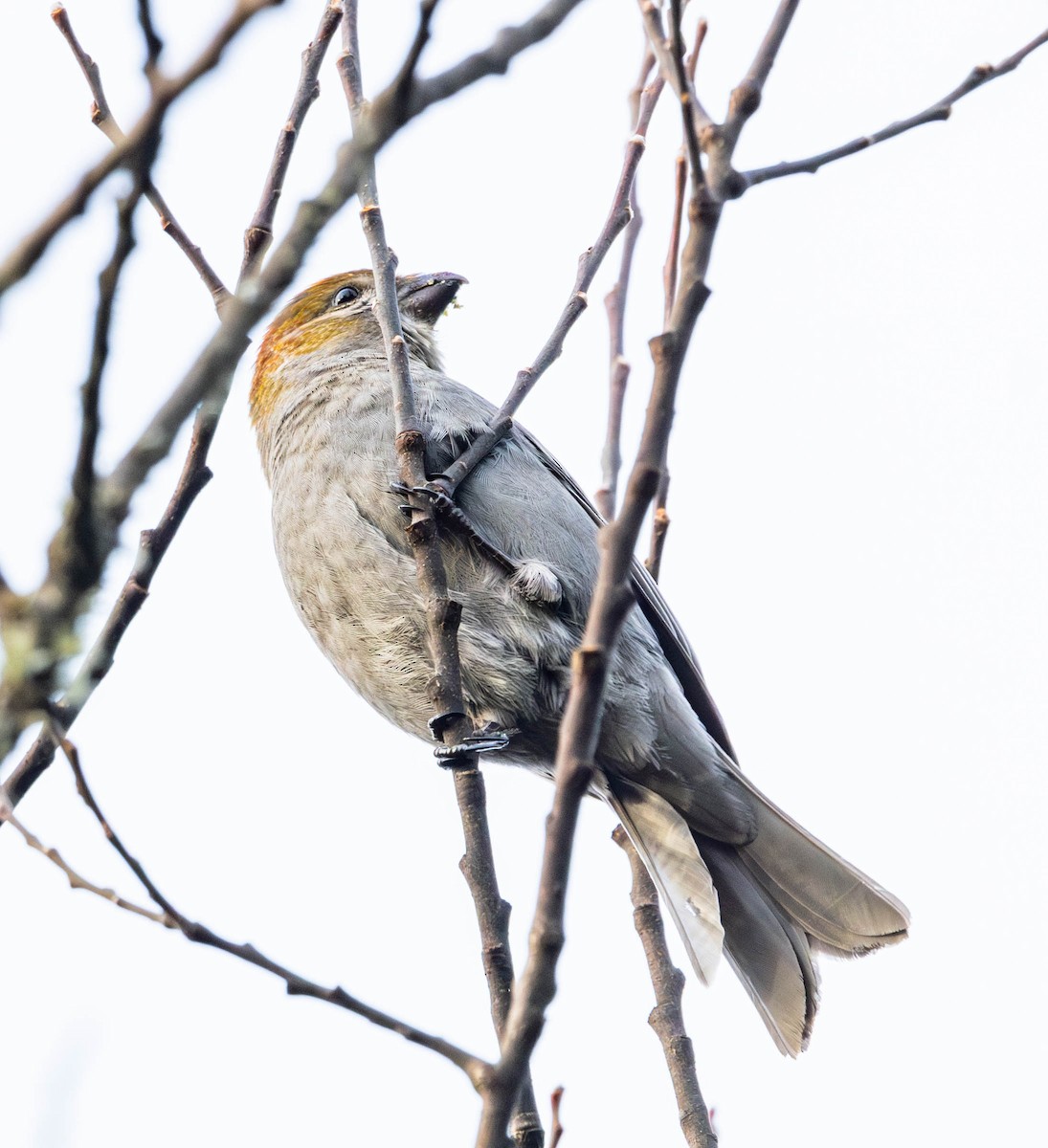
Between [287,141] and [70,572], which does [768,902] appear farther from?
[70,572]

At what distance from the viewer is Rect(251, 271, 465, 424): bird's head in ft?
19.1

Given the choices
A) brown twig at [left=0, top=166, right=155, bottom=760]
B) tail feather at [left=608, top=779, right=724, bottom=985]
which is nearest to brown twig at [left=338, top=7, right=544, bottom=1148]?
brown twig at [left=0, top=166, right=155, bottom=760]

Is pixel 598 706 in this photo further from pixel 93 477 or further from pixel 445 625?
pixel 445 625

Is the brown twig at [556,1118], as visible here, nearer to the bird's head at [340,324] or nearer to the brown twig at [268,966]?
the brown twig at [268,966]

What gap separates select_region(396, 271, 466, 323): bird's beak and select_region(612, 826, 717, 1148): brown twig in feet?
10.0

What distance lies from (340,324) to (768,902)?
308 centimetres

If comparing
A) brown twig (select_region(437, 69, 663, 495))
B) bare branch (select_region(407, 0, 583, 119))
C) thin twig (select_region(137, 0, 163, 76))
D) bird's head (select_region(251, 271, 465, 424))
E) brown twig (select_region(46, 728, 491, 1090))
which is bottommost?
brown twig (select_region(46, 728, 491, 1090))

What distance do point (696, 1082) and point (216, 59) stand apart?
8.57 ft

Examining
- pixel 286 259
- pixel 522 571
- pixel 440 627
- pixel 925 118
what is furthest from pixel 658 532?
pixel 286 259

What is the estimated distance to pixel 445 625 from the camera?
129 inches

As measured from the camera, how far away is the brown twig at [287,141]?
3.05 meters

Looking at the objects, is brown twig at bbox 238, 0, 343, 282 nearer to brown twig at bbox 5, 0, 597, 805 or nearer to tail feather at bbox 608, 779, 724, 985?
brown twig at bbox 5, 0, 597, 805

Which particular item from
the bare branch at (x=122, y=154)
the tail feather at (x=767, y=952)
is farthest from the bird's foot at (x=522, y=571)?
the bare branch at (x=122, y=154)

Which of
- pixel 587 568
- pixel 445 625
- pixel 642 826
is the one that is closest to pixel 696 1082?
pixel 445 625
